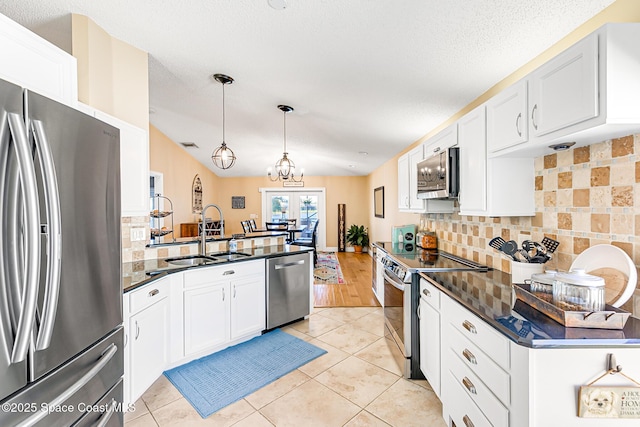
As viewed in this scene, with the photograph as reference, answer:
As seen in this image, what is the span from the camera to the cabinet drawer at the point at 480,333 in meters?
1.12

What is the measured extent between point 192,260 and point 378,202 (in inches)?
199

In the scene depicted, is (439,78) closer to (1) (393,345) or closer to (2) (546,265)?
(2) (546,265)

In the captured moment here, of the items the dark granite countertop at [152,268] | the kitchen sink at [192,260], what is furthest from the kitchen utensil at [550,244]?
the kitchen sink at [192,260]

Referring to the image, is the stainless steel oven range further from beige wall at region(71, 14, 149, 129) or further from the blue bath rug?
beige wall at region(71, 14, 149, 129)

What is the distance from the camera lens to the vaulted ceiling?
162cm

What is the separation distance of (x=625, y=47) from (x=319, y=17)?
1529 mm

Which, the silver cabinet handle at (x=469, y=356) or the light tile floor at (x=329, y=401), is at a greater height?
the silver cabinet handle at (x=469, y=356)

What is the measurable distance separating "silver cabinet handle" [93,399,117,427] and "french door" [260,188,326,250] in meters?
7.30

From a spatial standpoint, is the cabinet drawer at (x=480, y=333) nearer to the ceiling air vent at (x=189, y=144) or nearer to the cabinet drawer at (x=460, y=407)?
the cabinet drawer at (x=460, y=407)

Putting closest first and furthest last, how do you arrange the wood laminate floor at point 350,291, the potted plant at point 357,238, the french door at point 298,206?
the wood laminate floor at point 350,291 → the potted plant at point 357,238 → the french door at point 298,206

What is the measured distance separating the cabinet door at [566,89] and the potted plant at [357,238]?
6.82 m

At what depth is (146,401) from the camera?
6.44ft

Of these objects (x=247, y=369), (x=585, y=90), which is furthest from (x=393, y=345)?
(x=585, y=90)

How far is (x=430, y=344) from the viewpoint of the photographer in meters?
1.93
